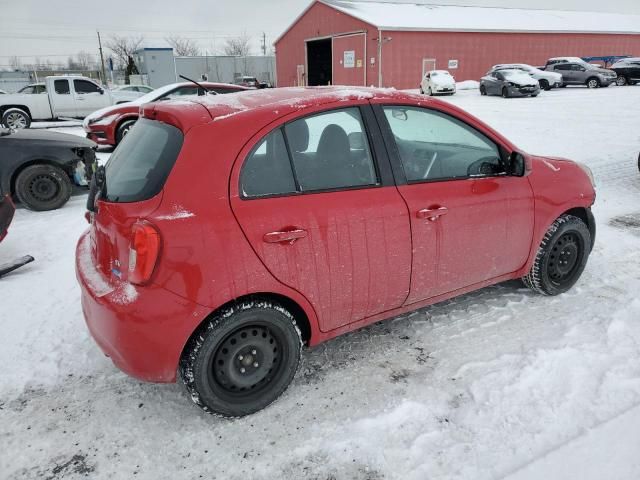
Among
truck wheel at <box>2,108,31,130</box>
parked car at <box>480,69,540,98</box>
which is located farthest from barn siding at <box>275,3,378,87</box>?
truck wheel at <box>2,108,31,130</box>

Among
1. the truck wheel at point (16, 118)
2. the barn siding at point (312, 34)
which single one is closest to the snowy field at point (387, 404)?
the truck wheel at point (16, 118)

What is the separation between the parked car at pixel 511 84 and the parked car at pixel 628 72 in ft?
30.7

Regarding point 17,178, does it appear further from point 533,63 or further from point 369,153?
point 533,63

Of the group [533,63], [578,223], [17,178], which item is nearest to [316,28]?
[533,63]

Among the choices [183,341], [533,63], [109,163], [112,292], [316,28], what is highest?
[316,28]

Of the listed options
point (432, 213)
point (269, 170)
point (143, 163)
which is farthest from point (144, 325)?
point (432, 213)

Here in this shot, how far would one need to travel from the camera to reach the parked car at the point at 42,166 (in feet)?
21.0

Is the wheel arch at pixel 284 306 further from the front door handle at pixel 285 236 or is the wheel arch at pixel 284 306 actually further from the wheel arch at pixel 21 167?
the wheel arch at pixel 21 167

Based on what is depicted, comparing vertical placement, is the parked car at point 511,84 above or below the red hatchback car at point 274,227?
above

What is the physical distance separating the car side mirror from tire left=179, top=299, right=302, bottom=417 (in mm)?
1881

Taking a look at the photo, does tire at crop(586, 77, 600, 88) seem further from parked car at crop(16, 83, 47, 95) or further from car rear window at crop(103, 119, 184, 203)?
car rear window at crop(103, 119, 184, 203)

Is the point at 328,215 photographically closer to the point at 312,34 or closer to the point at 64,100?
the point at 64,100

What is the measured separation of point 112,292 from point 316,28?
36.9 m

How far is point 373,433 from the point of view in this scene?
101 inches
